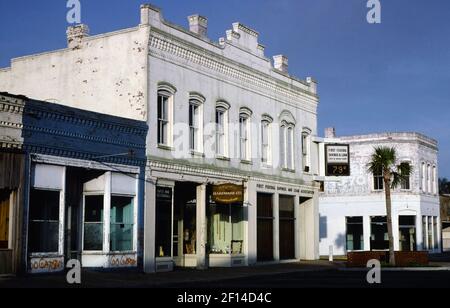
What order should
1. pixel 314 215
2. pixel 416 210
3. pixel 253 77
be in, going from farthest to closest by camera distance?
pixel 416 210 → pixel 314 215 → pixel 253 77

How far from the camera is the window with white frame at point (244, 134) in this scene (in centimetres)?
3344

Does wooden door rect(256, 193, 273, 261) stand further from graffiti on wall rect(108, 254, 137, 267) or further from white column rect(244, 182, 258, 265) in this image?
graffiti on wall rect(108, 254, 137, 267)

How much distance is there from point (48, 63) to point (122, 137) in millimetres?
6512

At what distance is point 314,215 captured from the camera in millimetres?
39375

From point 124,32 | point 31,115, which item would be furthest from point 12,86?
point 31,115

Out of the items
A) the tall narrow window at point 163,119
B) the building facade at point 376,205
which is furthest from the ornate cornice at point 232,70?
the building facade at point 376,205

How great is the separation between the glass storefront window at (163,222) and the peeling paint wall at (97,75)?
132 inches

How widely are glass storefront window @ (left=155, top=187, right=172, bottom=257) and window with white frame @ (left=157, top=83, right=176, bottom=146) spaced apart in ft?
6.79

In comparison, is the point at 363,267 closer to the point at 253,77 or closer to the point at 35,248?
the point at 253,77

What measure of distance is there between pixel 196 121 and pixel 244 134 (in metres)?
4.16

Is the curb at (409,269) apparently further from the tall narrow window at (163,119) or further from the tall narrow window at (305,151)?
the tall narrow window at (163,119)

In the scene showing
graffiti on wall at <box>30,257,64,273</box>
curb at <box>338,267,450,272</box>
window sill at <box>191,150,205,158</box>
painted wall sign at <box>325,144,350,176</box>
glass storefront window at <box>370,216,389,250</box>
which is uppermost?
painted wall sign at <box>325,144,350,176</box>

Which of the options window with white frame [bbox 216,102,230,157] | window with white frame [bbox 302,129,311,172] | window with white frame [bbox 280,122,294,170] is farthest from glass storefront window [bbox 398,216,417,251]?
window with white frame [bbox 216,102,230,157]

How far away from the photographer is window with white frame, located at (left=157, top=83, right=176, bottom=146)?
27.8 metres
